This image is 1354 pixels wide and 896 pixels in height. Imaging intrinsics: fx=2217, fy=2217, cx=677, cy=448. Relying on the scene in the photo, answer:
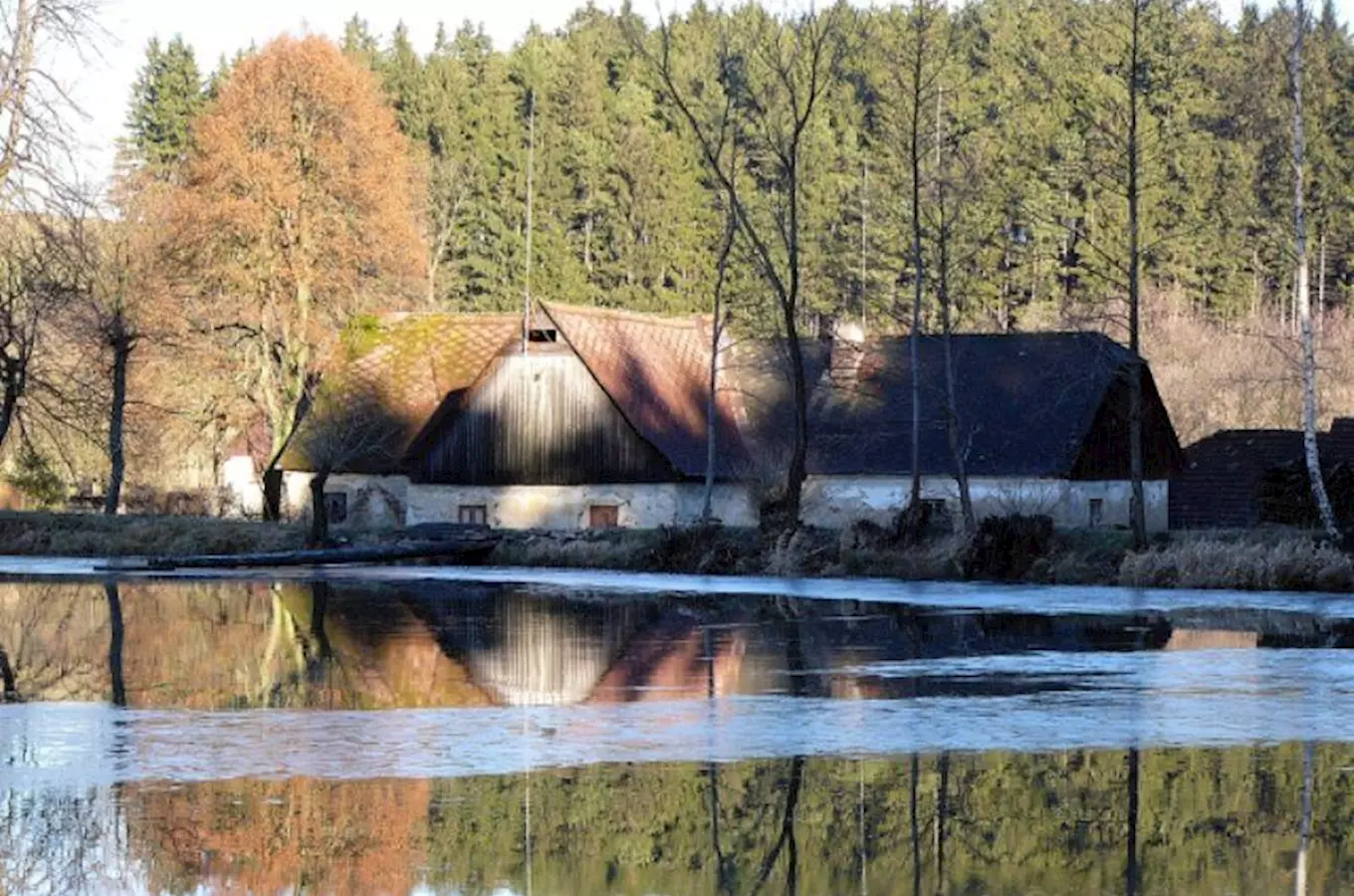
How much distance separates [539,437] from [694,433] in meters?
4.35

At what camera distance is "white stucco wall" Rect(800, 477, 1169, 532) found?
55250 mm

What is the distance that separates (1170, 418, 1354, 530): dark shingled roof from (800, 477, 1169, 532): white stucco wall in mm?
2313

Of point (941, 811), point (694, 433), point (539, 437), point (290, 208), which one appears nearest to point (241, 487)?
point (290, 208)

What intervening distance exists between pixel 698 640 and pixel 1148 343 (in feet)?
193

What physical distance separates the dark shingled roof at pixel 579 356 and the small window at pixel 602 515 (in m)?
2.10

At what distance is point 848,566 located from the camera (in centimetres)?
4044

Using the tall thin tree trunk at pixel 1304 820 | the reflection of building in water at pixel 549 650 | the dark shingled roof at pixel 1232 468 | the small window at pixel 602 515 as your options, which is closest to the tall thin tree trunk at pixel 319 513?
the small window at pixel 602 515

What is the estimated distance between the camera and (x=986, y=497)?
181ft

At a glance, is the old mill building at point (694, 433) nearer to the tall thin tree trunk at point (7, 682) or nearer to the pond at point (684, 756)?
the pond at point (684, 756)

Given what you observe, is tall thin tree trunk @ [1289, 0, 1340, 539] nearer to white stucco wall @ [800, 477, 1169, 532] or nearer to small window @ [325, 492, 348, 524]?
white stucco wall @ [800, 477, 1169, 532]

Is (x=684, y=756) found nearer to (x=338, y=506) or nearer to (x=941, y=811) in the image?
(x=941, y=811)

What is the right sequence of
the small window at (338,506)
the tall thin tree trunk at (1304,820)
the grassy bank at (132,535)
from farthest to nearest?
the small window at (338,506), the grassy bank at (132,535), the tall thin tree trunk at (1304,820)

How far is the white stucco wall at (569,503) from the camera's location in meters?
57.5

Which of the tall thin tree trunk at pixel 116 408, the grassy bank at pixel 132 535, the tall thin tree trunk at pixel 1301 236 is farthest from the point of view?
the tall thin tree trunk at pixel 116 408
